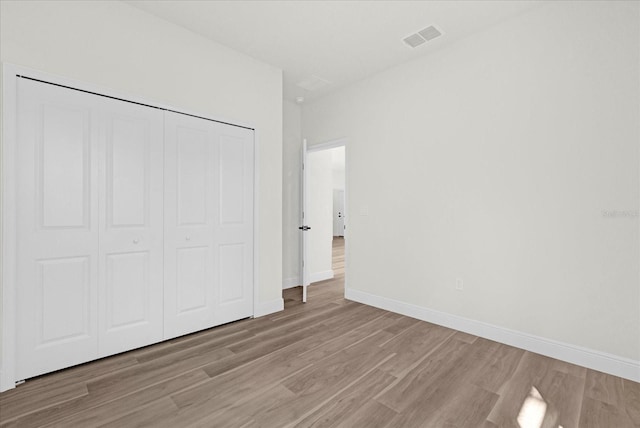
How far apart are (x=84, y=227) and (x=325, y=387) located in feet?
7.68

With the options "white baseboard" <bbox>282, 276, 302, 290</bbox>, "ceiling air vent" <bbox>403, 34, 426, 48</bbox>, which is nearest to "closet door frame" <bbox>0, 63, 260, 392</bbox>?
"white baseboard" <bbox>282, 276, 302, 290</bbox>

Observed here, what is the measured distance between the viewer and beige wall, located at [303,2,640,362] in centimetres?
235

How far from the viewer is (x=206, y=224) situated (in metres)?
3.18

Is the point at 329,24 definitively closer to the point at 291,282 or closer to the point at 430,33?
the point at 430,33

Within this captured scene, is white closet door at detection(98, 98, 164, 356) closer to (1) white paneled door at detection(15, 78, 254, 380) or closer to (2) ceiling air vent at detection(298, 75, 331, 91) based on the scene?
(1) white paneled door at detection(15, 78, 254, 380)

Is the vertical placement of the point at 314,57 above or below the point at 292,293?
above

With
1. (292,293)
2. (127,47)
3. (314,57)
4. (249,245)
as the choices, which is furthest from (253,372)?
(314,57)

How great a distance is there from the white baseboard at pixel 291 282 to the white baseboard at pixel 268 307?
3.38 ft

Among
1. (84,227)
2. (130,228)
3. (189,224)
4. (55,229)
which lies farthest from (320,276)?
(55,229)

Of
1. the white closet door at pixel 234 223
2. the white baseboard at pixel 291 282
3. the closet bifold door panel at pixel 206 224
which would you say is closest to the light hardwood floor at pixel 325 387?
the closet bifold door panel at pixel 206 224

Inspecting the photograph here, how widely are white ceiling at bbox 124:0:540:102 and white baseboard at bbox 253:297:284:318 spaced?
305cm

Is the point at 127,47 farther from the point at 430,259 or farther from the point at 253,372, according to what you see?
the point at 430,259

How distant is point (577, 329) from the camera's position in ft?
8.26

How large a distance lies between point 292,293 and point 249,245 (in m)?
1.45
